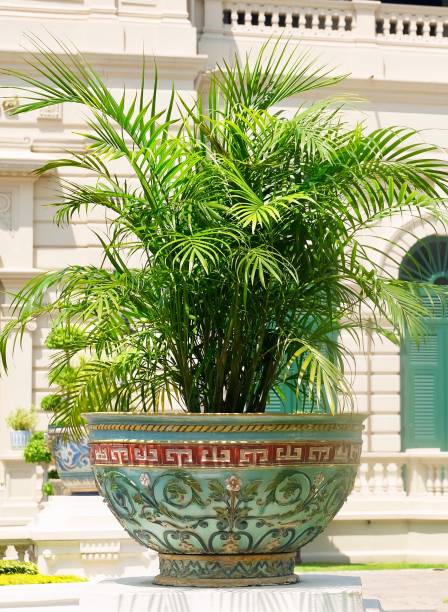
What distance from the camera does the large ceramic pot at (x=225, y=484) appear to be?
5.15 metres

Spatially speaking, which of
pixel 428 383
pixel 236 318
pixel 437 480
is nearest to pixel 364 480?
pixel 437 480

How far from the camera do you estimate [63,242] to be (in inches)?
655

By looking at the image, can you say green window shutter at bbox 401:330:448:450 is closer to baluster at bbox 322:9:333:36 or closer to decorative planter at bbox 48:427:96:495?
baluster at bbox 322:9:333:36

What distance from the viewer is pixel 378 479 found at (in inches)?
685

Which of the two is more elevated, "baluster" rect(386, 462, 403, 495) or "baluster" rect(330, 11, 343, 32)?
"baluster" rect(330, 11, 343, 32)

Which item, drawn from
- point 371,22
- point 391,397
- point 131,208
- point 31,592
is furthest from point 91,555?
point 371,22

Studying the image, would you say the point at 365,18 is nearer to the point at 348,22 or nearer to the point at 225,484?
the point at 348,22

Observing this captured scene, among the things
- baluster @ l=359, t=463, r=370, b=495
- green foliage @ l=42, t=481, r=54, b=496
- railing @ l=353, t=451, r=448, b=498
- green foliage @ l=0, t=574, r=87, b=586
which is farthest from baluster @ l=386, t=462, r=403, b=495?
green foliage @ l=0, t=574, r=87, b=586

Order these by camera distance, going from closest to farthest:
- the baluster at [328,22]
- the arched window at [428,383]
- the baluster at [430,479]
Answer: the baluster at [430,479] → the arched window at [428,383] → the baluster at [328,22]

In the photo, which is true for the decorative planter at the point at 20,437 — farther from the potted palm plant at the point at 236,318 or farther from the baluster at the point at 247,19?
the potted palm plant at the point at 236,318

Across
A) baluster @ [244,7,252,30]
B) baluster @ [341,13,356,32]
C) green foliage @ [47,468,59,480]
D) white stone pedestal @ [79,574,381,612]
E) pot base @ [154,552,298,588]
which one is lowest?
green foliage @ [47,468,59,480]

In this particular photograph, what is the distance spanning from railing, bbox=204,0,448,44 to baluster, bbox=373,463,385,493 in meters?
6.03

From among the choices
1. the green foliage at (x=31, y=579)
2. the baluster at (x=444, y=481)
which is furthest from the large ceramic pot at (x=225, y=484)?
the baluster at (x=444, y=481)

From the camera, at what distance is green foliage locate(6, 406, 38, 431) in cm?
1561
